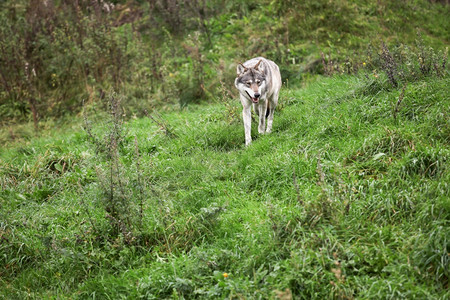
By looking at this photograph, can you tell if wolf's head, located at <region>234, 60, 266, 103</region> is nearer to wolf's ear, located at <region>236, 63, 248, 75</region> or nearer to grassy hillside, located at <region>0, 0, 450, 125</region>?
wolf's ear, located at <region>236, 63, 248, 75</region>

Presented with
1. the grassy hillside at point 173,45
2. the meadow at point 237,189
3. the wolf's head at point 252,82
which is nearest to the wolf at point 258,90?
the wolf's head at point 252,82

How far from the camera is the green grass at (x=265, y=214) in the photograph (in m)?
3.47

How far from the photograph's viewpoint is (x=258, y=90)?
6.12 metres

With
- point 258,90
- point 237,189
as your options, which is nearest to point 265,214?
point 237,189

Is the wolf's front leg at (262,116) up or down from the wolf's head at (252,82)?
down

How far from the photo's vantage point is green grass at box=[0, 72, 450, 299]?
3473 mm

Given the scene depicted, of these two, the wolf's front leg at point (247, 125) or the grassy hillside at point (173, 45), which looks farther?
the grassy hillside at point (173, 45)

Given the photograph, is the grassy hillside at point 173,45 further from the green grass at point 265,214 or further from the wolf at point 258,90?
the green grass at point 265,214

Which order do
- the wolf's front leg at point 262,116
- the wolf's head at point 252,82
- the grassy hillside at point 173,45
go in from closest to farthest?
the wolf's head at point 252,82 < the wolf's front leg at point 262,116 < the grassy hillside at point 173,45

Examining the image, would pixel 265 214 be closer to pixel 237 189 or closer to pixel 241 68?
pixel 237 189

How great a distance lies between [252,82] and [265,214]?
2.59 meters

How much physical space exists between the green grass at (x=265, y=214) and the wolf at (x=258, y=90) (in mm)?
394

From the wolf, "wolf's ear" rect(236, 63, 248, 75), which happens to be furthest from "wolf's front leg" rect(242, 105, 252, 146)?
"wolf's ear" rect(236, 63, 248, 75)

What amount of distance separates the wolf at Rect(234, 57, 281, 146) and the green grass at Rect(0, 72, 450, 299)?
394mm
